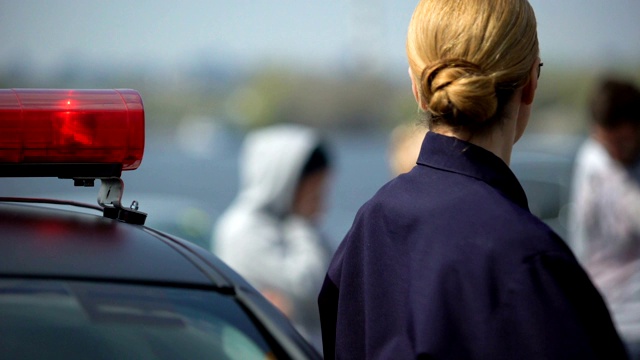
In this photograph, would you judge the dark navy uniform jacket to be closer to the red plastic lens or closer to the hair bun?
the hair bun

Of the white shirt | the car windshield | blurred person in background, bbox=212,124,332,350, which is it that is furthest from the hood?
the car windshield

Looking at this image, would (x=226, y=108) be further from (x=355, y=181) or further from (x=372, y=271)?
(x=372, y=271)

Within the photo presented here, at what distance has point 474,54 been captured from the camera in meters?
1.20

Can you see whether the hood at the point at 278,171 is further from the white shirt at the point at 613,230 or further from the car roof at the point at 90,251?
the car roof at the point at 90,251

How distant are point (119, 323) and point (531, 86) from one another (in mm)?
678

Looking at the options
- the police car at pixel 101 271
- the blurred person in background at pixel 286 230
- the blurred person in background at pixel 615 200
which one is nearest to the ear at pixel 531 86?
the police car at pixel 101 271

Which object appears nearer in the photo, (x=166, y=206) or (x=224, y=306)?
(x=224, y=306)

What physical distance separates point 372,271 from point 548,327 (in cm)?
26

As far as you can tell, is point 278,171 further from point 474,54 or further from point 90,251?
point 474,54

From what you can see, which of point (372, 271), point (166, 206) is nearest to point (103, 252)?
point (372, 271)

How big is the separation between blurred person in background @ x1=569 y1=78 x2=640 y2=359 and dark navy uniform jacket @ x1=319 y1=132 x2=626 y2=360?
3.47m

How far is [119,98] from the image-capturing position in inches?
57.7

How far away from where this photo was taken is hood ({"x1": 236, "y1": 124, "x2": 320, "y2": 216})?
3752 mm

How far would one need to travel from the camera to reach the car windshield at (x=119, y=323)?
1263 mm
